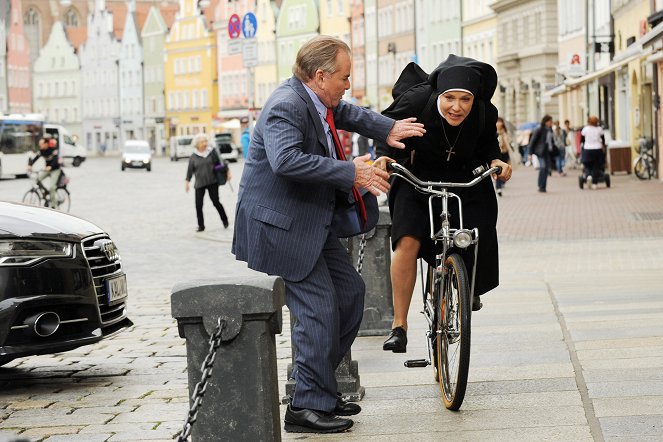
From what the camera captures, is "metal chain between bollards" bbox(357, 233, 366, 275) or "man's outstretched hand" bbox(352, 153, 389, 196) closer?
"man's outstretched hand" bbox(352, 153, 389, 196)

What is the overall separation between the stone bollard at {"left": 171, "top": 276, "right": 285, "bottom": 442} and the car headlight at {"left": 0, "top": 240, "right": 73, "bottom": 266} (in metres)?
2.99

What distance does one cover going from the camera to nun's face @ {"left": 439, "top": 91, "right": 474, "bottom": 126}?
752 cm

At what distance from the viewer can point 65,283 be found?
8617mm

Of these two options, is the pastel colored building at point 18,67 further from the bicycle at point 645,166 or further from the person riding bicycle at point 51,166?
the person riding bicycle at point 51,166

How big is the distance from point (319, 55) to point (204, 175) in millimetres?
19696

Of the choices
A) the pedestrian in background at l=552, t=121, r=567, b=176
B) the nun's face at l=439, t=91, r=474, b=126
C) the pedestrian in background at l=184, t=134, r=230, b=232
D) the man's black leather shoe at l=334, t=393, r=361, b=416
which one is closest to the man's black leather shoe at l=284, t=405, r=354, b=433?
the man's black leather shoe at l=334, t=393, r=361, b=416

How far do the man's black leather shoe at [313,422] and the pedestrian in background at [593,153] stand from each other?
96.5 feet

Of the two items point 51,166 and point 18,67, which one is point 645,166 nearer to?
point 51,166

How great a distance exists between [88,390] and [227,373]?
3.30m

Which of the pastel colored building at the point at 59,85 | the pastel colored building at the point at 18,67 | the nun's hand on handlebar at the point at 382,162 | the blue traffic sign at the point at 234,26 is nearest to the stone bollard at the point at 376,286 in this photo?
the nun's hand on handlebar at the point at 382,162

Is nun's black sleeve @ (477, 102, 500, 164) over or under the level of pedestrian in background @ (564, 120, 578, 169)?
under

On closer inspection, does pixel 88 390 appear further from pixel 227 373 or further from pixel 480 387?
pixel 227 373

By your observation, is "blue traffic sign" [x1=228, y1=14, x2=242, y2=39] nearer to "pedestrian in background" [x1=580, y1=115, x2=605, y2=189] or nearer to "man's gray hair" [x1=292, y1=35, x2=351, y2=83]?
"pedestrian in background" [x1=580, y1=115, x2=605, y2=189]

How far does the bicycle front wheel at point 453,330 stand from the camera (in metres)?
6.94
